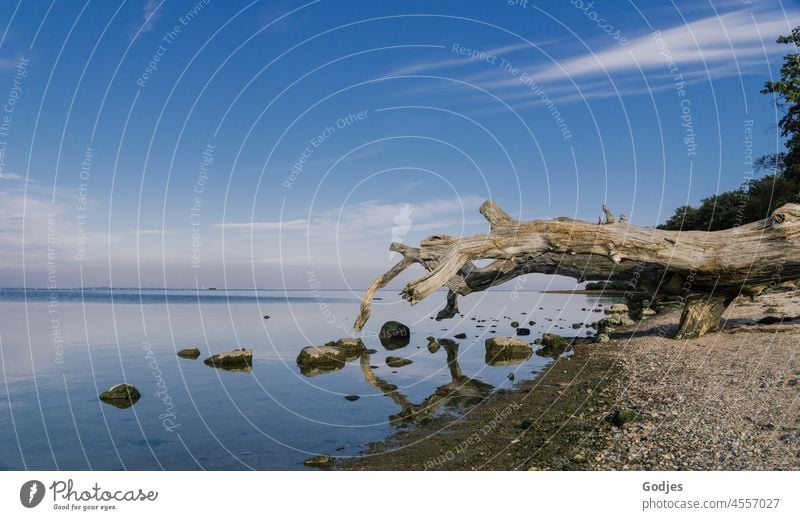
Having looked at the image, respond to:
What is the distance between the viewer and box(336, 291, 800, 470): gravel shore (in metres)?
9.25

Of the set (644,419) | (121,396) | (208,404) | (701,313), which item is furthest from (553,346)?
(121,396)

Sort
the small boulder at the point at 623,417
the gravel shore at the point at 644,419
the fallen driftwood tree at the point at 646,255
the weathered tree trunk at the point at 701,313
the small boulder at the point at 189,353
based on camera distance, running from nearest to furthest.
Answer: the gravel shore at the point at 644,419 < the small boulder at the point at 623,417 < the fallen driftwood tree at the point at 646,255 < the weathered tree trunk at the point at 701,313 < the small boulder at the point at 189,353

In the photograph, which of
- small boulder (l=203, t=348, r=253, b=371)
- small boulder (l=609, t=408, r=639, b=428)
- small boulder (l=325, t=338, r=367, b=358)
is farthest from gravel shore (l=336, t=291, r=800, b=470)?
small boulder (l=203, t=348, r=253, b=371)

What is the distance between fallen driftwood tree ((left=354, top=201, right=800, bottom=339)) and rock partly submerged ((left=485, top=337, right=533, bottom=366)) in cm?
558

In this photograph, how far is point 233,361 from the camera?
82.6 feet

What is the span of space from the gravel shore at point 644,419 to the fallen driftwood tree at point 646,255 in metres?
1.73

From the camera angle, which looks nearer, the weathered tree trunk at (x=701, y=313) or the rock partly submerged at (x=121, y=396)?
the rock partly submerged at (x=121, y=396)

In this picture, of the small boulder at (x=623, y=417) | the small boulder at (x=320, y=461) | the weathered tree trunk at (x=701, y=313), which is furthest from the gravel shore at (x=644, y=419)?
the weathered tree trunk at (x=701, y=313)

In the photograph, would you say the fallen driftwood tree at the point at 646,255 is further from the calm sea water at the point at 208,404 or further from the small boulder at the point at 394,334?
the small boulder at the point at 394,334

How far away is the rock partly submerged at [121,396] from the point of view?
17.7 m

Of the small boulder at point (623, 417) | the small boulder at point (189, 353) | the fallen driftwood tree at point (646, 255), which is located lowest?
the small boulder at point (189, 353)

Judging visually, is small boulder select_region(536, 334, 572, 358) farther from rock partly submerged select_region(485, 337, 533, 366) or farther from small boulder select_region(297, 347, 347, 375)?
Result: small boulder select_region(297, 347, 347, 375)

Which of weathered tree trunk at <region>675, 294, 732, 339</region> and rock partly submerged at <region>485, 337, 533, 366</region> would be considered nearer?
weathered tree trunk at <region>675, 294, 732, 339</region>
